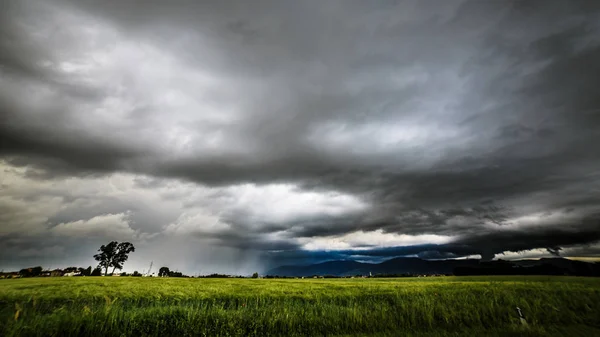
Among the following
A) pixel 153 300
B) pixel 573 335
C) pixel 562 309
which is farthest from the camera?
pixel 153 300

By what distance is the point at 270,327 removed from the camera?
1820 centimetres

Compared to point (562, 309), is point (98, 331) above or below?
above

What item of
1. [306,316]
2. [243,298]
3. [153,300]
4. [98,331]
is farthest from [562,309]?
[153,300]

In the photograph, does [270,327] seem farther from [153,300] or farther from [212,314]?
[153,300]

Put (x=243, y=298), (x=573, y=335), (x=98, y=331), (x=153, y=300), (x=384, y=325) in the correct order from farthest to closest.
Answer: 1. (x=243, y=298)
2. (x=153, y=300)
3. (x=384, y=325)
4. (x=573, y=335)
5. (x=98, y=331)

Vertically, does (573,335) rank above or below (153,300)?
below

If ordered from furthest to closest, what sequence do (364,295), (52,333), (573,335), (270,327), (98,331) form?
(364,295), (270,327), (573,335), (98,331), (52,333)

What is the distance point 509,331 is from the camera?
17.0 meters

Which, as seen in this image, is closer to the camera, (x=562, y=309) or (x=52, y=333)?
(x=52, y=333)

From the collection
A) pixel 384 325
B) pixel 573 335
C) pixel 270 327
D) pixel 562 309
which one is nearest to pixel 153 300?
pixel 270 327

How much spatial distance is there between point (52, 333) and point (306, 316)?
14.9m

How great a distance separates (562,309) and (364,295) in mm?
19754

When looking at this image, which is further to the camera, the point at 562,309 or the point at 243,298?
the point at 243,298

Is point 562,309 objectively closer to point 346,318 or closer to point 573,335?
point 573,335
